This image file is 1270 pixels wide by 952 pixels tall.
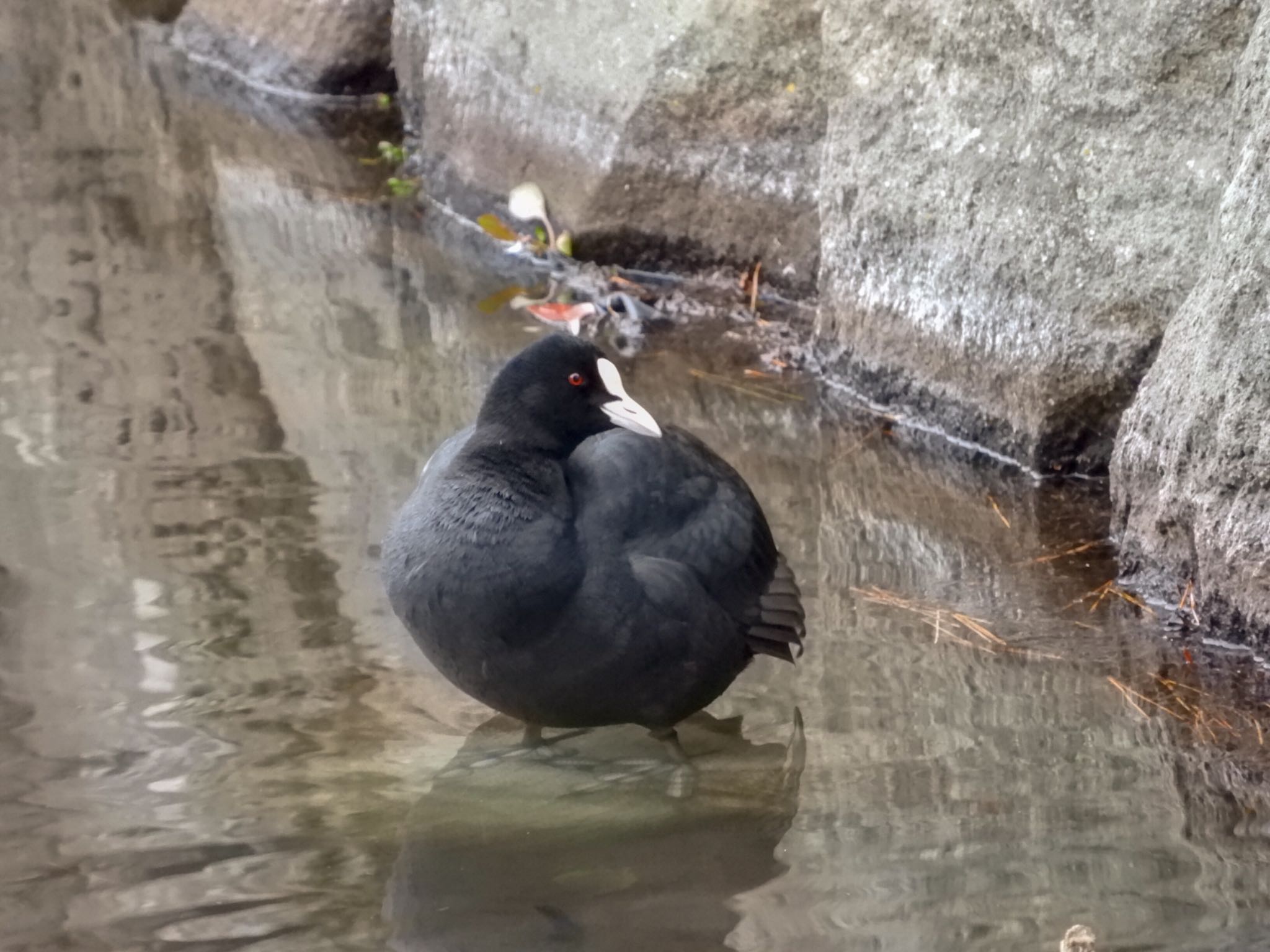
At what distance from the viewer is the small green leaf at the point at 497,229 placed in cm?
685

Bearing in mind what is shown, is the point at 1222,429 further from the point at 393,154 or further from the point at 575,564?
the point at 393,154

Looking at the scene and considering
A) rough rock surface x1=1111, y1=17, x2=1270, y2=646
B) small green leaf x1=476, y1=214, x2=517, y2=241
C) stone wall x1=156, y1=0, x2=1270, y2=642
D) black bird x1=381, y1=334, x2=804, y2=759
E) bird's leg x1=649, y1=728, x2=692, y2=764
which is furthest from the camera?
small green leaf x1=476, y1=214, x2=517, y2=241

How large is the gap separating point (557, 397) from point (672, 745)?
83 cm

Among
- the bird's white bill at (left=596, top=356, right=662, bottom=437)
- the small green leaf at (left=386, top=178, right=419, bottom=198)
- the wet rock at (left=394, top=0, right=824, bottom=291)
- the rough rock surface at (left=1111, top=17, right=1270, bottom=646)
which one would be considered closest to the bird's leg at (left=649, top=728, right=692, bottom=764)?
the bird's white bill at (left=596, top=356, right=662, bottom=437)

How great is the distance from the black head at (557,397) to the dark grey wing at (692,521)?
0.33ft

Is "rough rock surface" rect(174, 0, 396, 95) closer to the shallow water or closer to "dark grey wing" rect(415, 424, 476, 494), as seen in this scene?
the shallow water

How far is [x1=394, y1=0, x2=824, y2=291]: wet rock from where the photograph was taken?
20.1ft

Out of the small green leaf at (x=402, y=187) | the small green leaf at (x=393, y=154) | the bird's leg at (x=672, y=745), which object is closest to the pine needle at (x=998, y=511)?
the bird's leg at (x=672, y=745)

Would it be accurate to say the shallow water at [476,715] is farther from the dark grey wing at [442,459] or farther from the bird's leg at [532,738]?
the dark grey wing at [442,459]

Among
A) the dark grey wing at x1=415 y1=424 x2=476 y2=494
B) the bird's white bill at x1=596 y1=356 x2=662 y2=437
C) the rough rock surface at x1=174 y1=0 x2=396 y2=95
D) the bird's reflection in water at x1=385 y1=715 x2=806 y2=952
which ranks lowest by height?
the bird's reflection in water at x1=385 y1=715 x2=806 y2=952

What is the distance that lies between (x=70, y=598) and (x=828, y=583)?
189 centimetres

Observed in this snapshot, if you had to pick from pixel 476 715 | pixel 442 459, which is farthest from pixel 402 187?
pixel 476 715

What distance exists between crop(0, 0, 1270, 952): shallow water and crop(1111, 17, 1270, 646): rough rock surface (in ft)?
0.55

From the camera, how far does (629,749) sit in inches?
143
